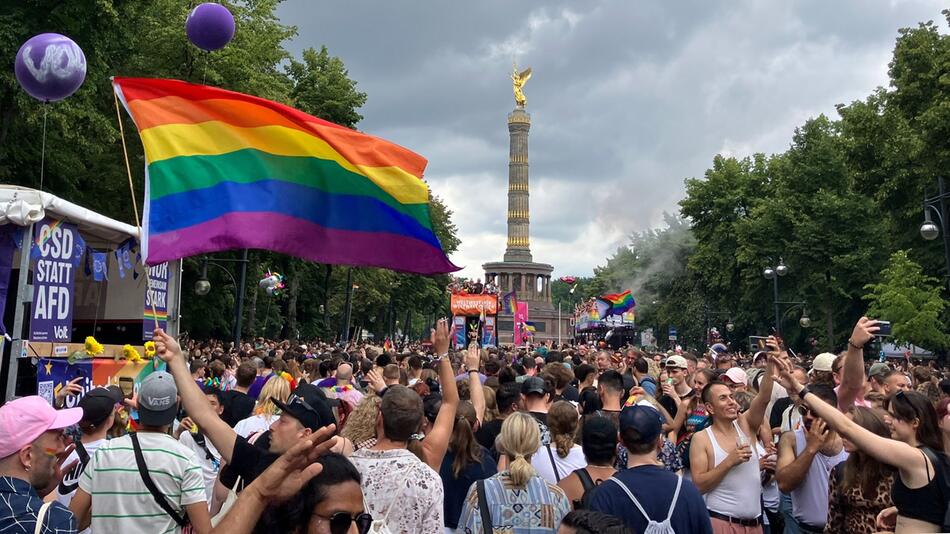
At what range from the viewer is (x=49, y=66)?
8.45 metres

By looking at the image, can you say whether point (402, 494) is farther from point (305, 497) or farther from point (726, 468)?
point (726, 468)

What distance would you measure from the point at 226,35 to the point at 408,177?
106 inches

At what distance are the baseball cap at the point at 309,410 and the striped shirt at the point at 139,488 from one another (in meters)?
0.53

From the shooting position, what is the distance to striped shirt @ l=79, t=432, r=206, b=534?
390 centimetres

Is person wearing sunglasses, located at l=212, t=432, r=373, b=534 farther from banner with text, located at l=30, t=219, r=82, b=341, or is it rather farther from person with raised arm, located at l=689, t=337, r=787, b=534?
banner with text, located at l=30, t=219, r=82, b=341

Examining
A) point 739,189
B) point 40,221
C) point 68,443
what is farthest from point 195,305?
point 739,189

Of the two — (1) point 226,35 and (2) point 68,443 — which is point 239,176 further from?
(2) point 68,443

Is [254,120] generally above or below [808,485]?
above

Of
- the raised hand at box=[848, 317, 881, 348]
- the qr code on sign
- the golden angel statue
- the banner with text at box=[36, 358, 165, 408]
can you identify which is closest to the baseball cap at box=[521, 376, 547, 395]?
the raised hand at box=[848, 317, 881, 348]

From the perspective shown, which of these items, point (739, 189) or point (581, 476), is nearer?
point (581, 476)

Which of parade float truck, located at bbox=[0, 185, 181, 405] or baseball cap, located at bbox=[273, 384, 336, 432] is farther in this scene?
parade float truck, located at bbox=[0, 185, 181, 405]

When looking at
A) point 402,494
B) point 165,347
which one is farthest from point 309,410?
point 165,347

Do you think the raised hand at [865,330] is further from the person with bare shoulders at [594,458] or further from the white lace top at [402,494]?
the white lace top at [402,494]

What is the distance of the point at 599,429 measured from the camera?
476 centimetres
